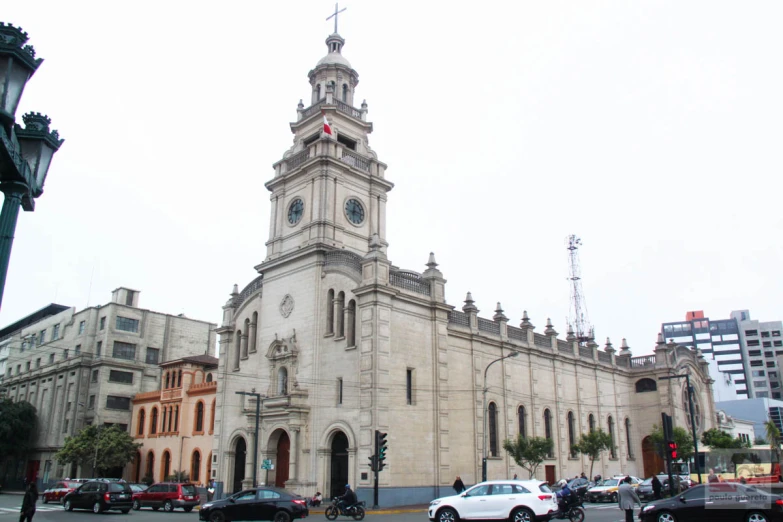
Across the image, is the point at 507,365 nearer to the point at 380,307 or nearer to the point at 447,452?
the point at 447,452

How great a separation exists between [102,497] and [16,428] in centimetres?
4398

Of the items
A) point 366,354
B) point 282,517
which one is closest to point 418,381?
point 366,354

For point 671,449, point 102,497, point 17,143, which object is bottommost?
point 102,497

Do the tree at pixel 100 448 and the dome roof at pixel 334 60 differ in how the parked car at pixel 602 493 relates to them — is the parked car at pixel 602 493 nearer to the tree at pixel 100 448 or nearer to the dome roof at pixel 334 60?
the dome roof at pixel 334 60

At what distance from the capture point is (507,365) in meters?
46.6

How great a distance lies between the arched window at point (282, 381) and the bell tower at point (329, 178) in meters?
7.41

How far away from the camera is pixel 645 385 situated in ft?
203

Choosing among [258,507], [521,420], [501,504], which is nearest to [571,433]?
[521,420]

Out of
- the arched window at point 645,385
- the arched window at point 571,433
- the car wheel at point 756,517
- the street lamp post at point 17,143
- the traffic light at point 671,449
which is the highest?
Result: the arched window at point 645,385

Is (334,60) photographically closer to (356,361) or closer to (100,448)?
(356,361)

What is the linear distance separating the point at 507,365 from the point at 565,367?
9033 mm

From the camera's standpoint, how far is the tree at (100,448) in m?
56.9

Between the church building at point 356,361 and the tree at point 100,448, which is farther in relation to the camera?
the tree at point 100,448

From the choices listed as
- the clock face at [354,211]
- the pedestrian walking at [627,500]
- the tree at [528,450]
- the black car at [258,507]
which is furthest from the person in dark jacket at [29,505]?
the tree at [528,450]
